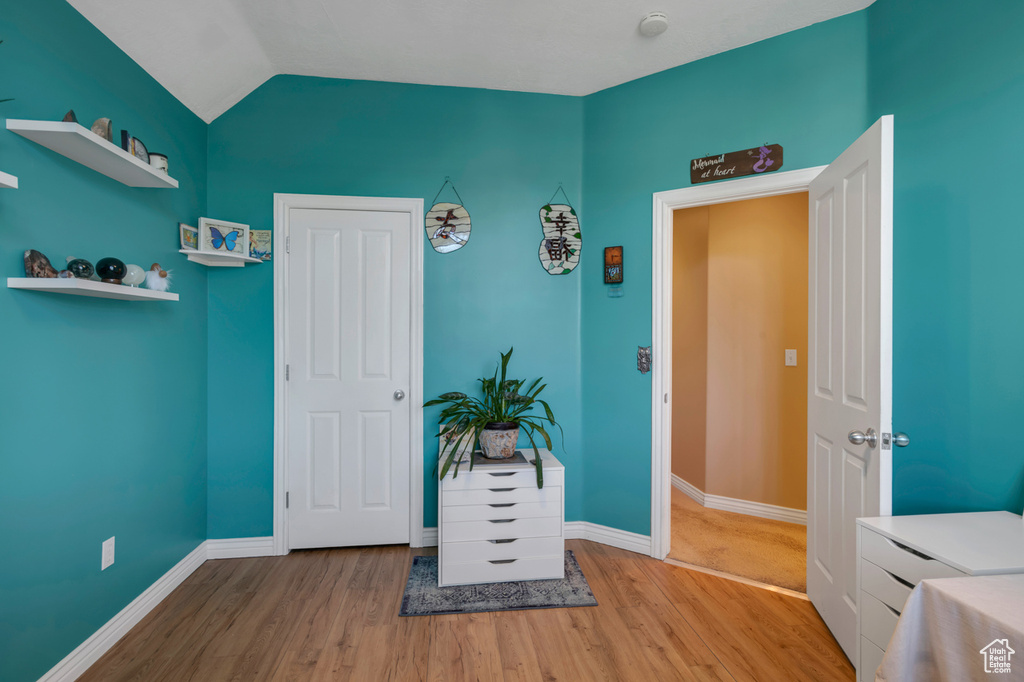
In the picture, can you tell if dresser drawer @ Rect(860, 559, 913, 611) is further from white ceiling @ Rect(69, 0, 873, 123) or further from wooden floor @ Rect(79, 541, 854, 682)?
white ceiling @ Rect(69, 0, 873, 123)

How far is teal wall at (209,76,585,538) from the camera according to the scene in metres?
2.69

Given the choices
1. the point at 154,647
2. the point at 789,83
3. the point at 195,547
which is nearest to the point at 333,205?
the point at 195,547

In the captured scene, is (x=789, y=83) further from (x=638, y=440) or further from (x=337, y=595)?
(x=337, y=595)

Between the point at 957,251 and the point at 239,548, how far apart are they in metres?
3.59

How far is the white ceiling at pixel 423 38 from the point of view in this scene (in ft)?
6.93

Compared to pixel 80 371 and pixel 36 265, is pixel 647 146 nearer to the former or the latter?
pixel 36 265

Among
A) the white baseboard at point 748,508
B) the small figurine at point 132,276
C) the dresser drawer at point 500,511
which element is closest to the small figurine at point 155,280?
the small figurine at point 132,276

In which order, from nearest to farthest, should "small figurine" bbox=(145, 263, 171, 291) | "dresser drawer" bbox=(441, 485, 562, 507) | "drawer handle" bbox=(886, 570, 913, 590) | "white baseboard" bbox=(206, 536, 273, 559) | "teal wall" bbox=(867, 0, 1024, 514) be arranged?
"drawer handle" bbox=(886, 570, 913, 590), "teal wall" bbox=(867, 0, 1024, 514), "small figurine" bbox=(145, 263, 171, 291), "dresser drawer" bbox=(441, 485, 562, 507), "white baseboard" bbox=(206, 536, 273, 559)

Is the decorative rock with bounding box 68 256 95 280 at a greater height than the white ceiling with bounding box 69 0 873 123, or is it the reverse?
the white ceiling with bounding box 69 0 873 123

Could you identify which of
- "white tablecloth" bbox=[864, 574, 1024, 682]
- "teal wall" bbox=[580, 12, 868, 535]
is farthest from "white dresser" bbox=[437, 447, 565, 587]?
"white tablecloth" bbox=[864, 574, 1024, 682]

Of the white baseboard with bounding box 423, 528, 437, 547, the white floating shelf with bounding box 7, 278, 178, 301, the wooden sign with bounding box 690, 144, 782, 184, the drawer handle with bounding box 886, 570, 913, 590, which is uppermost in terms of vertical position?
the wooden sign with bounding box 690, 144, 782, 184

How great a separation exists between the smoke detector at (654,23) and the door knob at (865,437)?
197 centimetres

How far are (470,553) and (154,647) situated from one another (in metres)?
1.31

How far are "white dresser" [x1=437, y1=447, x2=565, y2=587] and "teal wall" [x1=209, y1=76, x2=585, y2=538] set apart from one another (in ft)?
1.76
